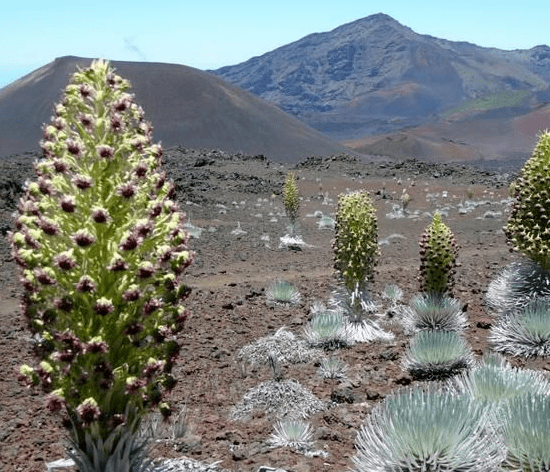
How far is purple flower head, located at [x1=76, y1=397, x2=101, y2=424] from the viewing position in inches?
89.4

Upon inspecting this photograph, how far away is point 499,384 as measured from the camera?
3432 mm

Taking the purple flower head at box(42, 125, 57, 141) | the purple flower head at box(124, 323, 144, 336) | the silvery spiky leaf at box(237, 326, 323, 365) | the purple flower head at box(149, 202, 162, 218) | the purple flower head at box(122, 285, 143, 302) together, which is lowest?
the silvery spiky leaf at box(237, 326, 323, 365)

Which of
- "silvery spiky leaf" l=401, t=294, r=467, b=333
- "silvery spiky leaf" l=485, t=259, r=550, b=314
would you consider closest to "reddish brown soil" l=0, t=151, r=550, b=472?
"silvery spiky leaf" l=401, t=294, r=467, b=333

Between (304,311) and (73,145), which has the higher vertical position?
(73,145)

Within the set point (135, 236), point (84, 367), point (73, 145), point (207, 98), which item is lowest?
point (84, 367)

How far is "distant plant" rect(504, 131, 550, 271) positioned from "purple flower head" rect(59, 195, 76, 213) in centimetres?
404

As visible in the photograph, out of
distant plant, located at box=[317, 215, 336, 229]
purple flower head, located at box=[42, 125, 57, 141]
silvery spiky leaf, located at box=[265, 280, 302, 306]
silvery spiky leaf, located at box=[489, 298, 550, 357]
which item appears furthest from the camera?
distant plant, located at box=[317, 215, 336, 229]

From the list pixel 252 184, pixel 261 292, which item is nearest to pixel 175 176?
pixel 252 184

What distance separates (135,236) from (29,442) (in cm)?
243

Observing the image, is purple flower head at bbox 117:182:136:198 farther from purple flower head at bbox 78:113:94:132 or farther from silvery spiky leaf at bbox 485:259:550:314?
silvery spiky leaf at bbox 485:259:550:314

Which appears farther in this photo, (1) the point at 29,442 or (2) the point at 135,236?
(1) the point at 29,442

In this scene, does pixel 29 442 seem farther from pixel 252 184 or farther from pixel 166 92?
pixel 166 92

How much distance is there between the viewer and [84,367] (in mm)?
2375

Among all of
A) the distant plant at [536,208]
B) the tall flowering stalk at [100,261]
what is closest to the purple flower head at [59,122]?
the tall flowering stalk at [100,261]
